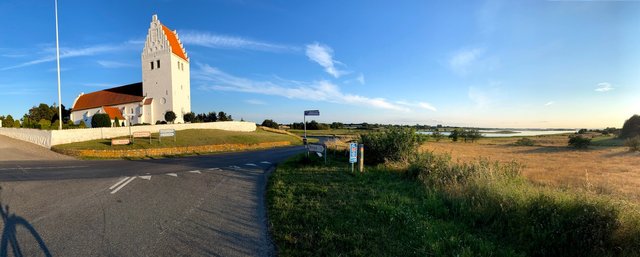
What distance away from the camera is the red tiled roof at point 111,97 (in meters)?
51.1

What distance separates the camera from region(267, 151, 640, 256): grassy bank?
368 centimetres

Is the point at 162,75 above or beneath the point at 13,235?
above

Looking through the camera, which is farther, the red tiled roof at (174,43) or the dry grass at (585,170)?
the red tiled roof at (174,43)

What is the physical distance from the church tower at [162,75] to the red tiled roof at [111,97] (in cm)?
306

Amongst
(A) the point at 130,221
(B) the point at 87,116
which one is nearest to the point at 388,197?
(A) the point at 130,221

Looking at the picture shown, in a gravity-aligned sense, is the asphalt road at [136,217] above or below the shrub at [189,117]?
below

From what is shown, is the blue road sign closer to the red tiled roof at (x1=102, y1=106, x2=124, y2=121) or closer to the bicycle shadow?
the bicycle shadow

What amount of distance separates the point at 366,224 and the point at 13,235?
19.4ft

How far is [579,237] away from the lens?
380 cm

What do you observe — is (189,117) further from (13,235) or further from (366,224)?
(366,224)

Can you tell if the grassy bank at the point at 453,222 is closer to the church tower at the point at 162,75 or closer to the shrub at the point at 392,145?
the shrub at the point at 392,145

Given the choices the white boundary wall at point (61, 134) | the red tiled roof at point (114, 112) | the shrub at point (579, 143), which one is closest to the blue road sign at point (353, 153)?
the white boundary wall at point (61, 134)

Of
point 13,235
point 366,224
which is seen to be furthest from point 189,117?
point 366,224

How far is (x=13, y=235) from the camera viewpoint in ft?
14.1
